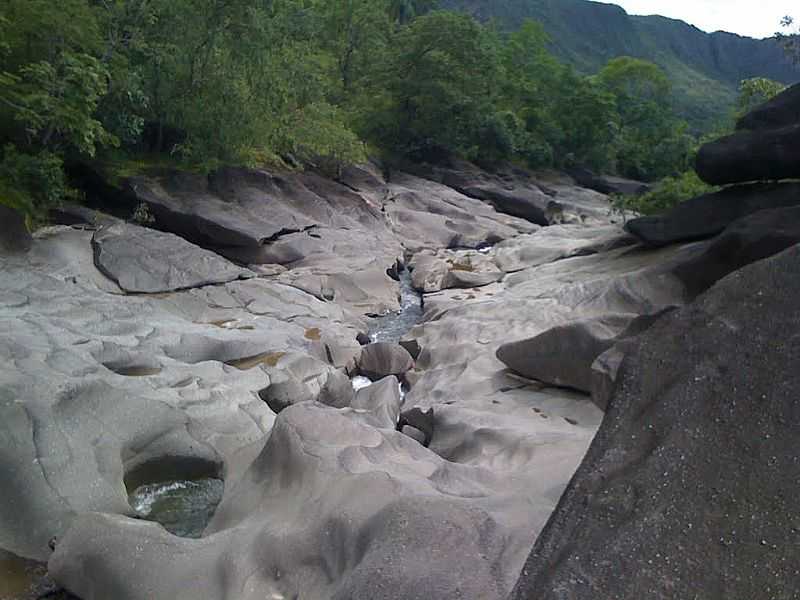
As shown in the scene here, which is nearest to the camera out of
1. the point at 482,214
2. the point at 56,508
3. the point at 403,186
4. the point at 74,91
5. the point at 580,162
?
the point at 56,508

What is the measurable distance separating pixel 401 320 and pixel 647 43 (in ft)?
392

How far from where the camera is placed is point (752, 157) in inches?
503

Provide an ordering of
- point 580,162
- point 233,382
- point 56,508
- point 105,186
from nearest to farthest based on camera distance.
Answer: point 56,508, point 233,382, point 105,186, point 580,162

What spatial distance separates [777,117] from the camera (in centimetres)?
1301

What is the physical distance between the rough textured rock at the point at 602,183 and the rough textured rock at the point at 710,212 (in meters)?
24.9

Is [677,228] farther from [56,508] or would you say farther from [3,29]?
[3,29]

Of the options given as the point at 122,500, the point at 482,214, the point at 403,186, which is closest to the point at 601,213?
the point at 482,214

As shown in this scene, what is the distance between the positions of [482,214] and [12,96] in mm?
17448

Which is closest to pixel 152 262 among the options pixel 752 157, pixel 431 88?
pixel 752 157

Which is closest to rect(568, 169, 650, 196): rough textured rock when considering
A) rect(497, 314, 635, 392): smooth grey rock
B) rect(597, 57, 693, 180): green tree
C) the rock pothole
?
rect(597, 57, 693, 180): green tree

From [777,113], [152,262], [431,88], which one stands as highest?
[777,113]

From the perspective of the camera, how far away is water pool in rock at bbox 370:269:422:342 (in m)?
13.6

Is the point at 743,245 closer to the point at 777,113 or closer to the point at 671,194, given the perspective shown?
the point at 777,113

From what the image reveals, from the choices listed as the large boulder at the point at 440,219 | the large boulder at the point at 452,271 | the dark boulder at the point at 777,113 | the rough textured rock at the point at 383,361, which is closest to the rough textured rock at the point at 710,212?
the dark boulder at the point at 777,113
